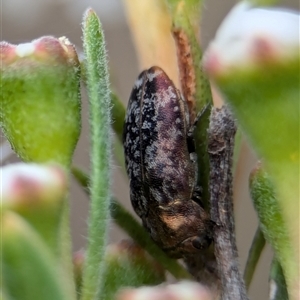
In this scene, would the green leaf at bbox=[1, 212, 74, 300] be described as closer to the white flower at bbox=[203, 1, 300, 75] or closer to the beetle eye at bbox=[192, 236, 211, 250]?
the white flower at bbox=[203, 1, 300, 75]

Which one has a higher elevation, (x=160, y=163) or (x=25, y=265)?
(x=160, y=163)

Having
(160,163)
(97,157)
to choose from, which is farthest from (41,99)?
(160,163)

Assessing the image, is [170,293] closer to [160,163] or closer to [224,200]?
[224,200]

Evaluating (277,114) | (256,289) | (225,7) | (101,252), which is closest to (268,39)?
(277,114)

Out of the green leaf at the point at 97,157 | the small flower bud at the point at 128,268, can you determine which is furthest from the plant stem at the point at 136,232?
the green leaf at the point at 97,157

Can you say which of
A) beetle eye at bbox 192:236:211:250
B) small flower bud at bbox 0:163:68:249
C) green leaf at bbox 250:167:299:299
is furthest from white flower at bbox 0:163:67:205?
beetle eye at bbox 192:236:211:250
